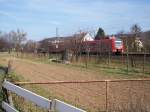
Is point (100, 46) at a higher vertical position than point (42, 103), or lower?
higher

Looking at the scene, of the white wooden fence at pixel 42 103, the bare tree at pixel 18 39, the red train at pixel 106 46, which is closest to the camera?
the white wooden fence at pixel 42 103

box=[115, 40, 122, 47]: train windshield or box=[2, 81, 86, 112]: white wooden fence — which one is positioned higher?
box=[115, 40, 122, 47]: train windshield

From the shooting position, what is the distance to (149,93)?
14797 mm

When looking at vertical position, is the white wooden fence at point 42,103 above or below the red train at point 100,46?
below

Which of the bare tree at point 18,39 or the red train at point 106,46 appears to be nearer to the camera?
the red train at point 106,46

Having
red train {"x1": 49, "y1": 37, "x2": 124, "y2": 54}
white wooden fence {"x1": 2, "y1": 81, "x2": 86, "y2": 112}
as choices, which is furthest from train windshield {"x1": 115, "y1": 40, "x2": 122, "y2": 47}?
white wooden fence {"x1": 2, "y1": 81, "x2": 86, "y2": 112}

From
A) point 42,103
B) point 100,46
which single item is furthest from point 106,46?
point 42,103

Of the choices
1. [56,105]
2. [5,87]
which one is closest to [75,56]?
[5,87]

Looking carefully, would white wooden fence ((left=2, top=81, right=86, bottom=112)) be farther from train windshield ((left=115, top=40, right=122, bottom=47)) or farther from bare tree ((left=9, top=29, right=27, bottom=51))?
bare tree ((left=9, top=29, right=27, bottom=51))

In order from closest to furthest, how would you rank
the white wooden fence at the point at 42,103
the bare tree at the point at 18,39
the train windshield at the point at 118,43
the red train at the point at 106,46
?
the white wooden fence at the point at 42,103
the red train at the point at 106,46
the train windshield at the point at 118,43
the bare tree at the point at 18,39

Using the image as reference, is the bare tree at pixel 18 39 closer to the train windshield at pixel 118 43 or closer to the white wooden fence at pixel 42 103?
the train windshield at pixel 118 43

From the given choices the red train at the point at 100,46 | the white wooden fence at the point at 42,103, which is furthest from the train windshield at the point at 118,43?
the white wooden fence at the point at 42,103

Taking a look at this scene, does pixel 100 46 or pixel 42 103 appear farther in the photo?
pixel 100 46

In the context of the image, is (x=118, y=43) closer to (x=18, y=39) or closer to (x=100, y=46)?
(x=100, y=46)
